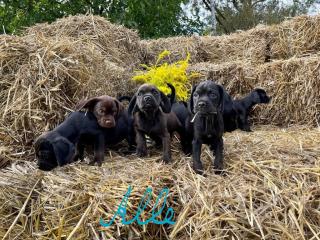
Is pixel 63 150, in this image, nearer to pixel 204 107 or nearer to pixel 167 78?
pixel 204 107

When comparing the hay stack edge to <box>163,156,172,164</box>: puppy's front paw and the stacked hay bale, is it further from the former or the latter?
<box>163,156,172,164</box>: puppy's front paw

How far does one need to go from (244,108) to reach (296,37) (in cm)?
217

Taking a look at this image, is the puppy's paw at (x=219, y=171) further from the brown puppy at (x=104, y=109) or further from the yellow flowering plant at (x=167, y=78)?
the yellow flowering plant at (x=167, y=78)

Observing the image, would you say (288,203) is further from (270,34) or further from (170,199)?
(270,34)

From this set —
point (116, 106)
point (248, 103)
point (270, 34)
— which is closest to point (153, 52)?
point (270, 34)

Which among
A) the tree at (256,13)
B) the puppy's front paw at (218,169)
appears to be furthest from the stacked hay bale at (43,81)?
the tree at (256,13)

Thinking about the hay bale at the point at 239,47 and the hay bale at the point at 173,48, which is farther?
the hay bale at the point at 173,48

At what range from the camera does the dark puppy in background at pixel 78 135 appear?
4059 millimetres

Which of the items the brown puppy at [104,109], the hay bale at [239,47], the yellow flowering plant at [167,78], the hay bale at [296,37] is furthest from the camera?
the hay bale at [239,47]

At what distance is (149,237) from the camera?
3164 millimetres

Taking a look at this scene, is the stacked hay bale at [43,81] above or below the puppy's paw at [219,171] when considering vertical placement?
above

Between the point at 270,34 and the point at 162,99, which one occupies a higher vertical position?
the point at 270,34

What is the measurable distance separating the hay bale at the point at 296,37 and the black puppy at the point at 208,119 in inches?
158

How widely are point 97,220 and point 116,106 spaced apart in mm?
1698
